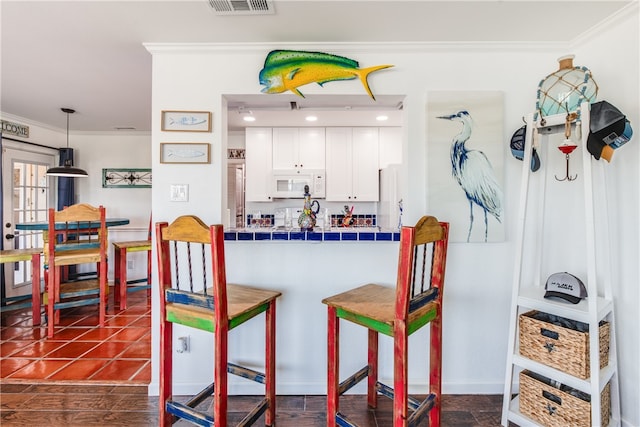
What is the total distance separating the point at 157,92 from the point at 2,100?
2.54 metres

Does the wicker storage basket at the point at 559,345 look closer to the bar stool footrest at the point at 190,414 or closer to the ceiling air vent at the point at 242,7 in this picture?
the bar stool footrest at the point at 190,414

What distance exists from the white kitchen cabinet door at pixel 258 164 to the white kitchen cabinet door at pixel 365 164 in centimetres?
110

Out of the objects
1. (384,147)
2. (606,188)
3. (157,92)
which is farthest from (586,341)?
(384,147)

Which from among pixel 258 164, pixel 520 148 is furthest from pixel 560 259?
pixel 258 164

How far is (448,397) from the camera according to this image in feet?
6.71

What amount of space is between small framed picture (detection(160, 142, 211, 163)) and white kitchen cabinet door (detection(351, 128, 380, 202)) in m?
2.43

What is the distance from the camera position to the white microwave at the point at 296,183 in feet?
13.4

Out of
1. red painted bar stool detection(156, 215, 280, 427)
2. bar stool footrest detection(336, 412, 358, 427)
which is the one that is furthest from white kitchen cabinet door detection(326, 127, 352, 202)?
bar stool footrest detection(336, 412, 358, 427)

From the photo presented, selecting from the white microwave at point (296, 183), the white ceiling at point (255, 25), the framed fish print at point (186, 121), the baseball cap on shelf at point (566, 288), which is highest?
the white ceiling at point (255, 25)

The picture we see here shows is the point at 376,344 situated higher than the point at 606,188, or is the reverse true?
the point at 606,188

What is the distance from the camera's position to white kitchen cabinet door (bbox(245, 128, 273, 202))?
4098 mm

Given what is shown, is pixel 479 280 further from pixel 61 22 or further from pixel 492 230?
pixel 61 22

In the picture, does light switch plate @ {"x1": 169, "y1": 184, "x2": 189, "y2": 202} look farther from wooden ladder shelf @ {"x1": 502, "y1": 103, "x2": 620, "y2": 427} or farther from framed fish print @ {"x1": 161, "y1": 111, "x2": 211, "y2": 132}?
wooden ladder shelf @ {"x1": 502, "y1": 103, "x2": 620, "y2": 427}

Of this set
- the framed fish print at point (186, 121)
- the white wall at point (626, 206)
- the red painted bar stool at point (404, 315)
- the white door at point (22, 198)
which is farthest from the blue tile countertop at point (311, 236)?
the white door at point (22, 198)
